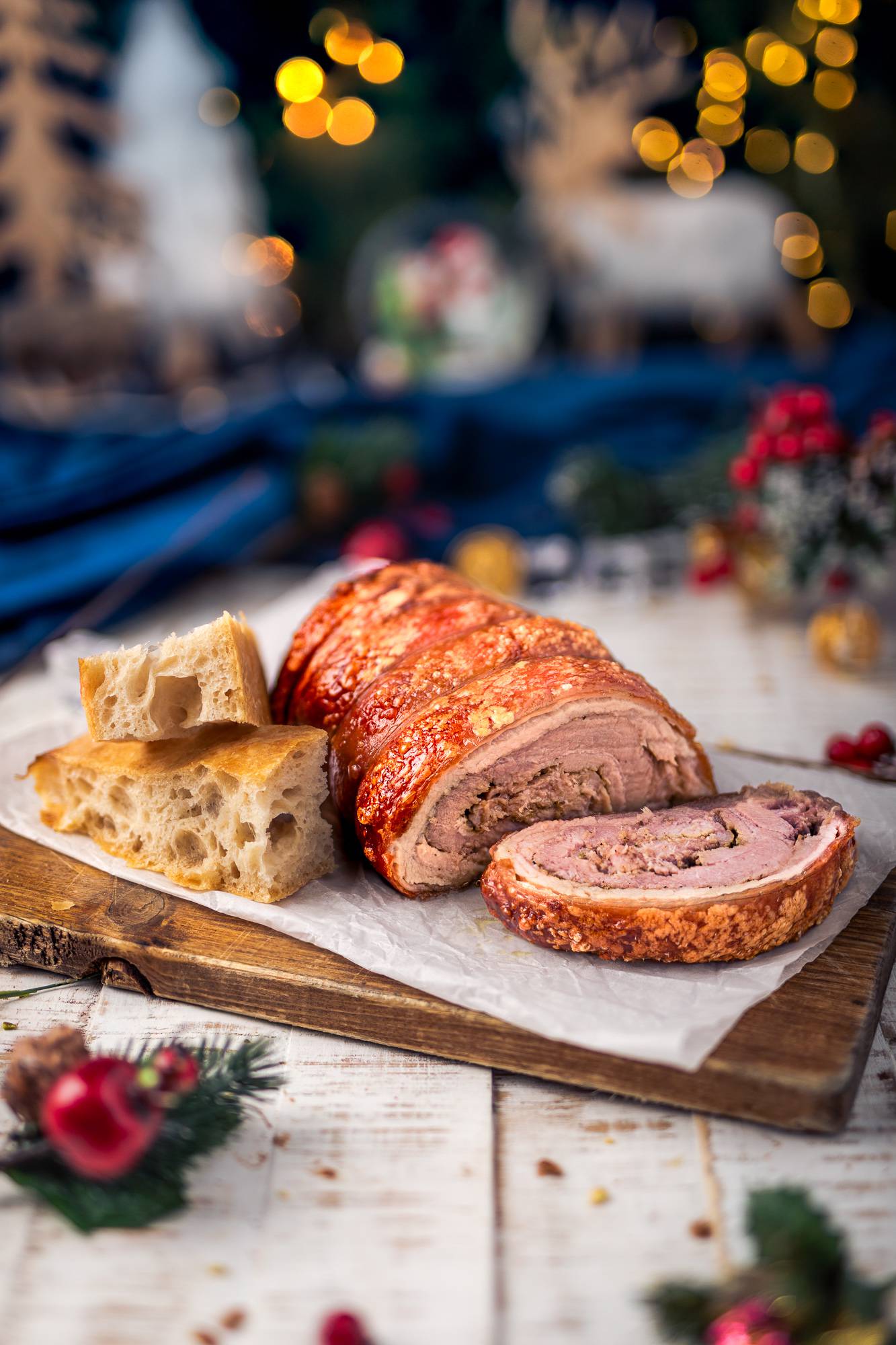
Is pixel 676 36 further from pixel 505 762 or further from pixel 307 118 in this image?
pixel 505 762

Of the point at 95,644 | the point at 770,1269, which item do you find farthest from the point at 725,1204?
the point at 95,644

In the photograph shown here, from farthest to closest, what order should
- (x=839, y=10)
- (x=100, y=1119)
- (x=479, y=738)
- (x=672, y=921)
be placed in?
(x=839, y=10) < (x=479, y=738) < (x=672, y=921) < (x=100, y=1119)

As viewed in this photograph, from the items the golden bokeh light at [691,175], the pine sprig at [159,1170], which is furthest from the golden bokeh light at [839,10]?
the pine sprig at [159,1170]

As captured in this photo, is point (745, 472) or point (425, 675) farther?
point (745, 472)

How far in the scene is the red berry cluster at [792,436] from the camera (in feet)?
13.3

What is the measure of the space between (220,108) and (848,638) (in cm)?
446

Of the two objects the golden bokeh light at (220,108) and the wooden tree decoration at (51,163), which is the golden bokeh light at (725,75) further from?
the wooden tree decoration at (51,163)

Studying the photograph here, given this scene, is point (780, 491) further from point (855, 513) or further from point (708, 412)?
point (708, 412)

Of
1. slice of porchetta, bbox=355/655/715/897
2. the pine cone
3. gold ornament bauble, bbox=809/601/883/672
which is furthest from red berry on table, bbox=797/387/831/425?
the pine cone

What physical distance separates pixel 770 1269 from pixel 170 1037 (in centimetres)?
109

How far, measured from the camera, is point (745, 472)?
4148 millimetres

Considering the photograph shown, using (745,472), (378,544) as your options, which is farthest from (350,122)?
(745,472)

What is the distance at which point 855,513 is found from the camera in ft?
13.4

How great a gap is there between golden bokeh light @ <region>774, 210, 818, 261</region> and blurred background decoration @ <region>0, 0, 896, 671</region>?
0.06ft
